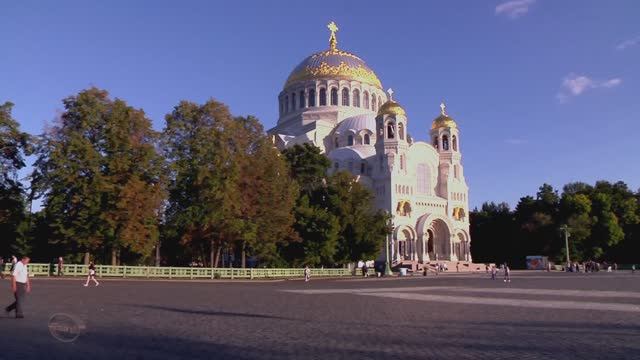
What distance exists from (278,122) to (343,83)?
454 inches

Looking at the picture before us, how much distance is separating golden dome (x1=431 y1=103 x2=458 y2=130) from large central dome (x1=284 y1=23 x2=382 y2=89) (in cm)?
1126

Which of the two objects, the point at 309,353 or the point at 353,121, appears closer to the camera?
the point at 309,353

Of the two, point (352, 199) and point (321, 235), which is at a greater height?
point (352, 199)

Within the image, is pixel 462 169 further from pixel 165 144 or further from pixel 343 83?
pixel 165 144

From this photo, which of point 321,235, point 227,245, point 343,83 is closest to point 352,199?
point 321,235

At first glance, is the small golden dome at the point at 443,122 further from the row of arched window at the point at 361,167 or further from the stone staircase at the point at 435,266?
the stone staircase at the point at 435,266

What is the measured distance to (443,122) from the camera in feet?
251

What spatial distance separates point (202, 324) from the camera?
1177 centimetres

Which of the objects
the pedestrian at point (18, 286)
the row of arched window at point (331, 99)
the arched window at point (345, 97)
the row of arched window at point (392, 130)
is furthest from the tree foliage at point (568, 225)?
the pedestrian at point (18, 286)

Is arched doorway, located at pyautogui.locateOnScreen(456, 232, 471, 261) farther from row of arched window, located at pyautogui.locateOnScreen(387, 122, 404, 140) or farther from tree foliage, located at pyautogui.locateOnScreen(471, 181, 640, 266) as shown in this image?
row of arched window, located at pyautogui.locateOnScreen(387, 122, 404, 140)

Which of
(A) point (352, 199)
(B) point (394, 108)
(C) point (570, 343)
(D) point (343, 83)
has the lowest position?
(C) point (570, 343)

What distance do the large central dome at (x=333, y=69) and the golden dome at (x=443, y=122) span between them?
11259mm

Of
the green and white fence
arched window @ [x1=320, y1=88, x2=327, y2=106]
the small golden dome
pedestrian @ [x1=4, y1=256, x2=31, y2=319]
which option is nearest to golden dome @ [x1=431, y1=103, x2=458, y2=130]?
the small golden dome

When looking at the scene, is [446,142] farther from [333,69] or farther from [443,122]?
[333,69]
